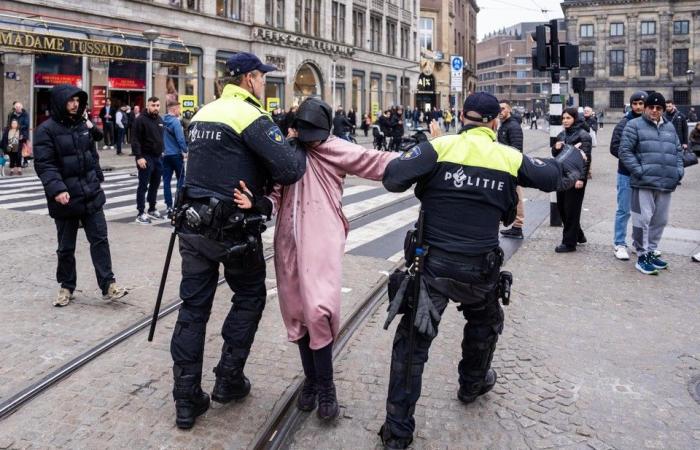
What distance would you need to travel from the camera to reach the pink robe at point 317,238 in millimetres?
3725

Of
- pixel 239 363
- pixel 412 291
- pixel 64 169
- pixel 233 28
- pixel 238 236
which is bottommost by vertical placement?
pixel 239 363

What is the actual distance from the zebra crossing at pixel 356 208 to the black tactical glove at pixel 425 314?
4.67m

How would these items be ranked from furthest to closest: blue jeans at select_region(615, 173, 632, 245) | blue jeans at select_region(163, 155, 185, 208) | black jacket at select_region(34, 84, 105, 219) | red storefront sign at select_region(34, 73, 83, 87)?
red storefront sign at select_region(34, 73, 83, 87)
blue jeans at select_region(163, 155, 185, 208)
blue jeans at select_region(615, 173, 632, 245)
black jacket at select_region(34, 84, 105, 219)

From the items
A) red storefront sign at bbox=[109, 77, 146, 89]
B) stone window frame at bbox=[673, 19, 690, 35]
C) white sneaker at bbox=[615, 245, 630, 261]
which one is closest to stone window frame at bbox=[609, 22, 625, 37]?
stone window frame at bbox=[673, 19, 690, 35]

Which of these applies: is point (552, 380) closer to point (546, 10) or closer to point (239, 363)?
point (239, 363)

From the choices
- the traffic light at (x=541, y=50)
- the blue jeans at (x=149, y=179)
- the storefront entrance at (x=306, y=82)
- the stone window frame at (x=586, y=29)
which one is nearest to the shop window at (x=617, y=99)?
the stone window frame at (x=586, y=29)

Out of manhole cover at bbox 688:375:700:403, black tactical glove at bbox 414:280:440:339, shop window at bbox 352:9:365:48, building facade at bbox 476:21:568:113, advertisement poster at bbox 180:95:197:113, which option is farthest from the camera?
building facade at bbox 476:21:568:113

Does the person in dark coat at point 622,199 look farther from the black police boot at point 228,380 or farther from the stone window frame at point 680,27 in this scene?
the stone window frame at point 680,27

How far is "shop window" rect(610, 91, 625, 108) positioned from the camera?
8250 centimetres

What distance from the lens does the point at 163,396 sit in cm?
416

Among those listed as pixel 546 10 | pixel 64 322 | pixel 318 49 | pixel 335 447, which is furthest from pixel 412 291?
pixel 546 10

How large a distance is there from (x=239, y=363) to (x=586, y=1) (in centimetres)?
8930

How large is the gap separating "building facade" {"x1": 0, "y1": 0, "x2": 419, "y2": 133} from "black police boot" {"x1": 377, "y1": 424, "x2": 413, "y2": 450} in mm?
20640

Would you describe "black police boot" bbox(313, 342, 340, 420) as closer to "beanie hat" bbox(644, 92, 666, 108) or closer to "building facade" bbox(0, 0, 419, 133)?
"beanie hat" bbox(644, 92, 666, 108)
